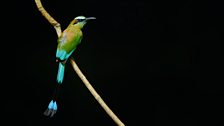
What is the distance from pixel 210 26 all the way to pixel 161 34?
30 centimetres

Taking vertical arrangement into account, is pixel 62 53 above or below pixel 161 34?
above

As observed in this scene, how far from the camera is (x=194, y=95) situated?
3.01m

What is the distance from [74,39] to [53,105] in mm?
288

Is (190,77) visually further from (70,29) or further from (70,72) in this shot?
(70,29)

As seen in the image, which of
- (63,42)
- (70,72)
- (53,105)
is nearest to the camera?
(53,105)

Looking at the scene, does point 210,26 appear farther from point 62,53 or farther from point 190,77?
point 62,53

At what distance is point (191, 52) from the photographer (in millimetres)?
3031

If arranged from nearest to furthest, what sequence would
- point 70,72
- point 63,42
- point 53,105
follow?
1. point 53,105
2. point 63,42
3. point 70,72

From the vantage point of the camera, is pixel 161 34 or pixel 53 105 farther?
pixel 161 34

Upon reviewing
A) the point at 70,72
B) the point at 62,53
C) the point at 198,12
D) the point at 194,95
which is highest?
the point at 62,53

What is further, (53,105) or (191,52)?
(191,52)

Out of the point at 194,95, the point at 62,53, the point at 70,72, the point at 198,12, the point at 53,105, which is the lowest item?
the point at 194,95

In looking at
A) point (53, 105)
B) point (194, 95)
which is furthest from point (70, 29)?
point (194, 95)

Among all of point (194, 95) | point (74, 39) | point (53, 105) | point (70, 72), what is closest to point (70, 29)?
point (74, 39)
